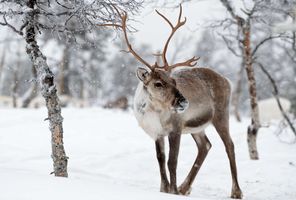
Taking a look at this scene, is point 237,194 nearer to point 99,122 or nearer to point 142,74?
point 142,74

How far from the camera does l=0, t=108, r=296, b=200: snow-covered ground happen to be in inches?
151

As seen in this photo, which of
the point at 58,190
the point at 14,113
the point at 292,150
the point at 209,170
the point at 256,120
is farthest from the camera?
the point at 14,113

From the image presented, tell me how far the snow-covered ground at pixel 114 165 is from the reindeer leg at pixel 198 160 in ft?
0.55

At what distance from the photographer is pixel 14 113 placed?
51.1 ft

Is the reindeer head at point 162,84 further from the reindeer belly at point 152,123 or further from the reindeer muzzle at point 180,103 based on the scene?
the reindeer belly at point 152,123

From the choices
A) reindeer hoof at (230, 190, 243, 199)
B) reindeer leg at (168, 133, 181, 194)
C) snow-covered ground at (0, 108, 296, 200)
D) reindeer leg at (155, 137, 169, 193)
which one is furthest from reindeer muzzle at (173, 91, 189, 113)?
reindeer hoof at (230, 190, 243, 199)

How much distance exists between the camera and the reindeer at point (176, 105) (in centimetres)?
557

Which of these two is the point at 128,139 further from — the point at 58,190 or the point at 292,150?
the point at 58,190

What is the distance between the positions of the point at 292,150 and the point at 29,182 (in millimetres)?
7314

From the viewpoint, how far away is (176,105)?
5.48 m

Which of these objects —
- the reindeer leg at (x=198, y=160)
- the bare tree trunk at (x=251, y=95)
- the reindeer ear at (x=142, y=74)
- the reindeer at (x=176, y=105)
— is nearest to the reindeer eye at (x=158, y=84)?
the reindeer at (x=176, y=105)

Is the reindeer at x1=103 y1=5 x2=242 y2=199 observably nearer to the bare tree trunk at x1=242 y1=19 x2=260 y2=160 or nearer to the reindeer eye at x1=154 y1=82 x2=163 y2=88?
the reindeer eye at x1=154 y1=82 x2=163 y2=88

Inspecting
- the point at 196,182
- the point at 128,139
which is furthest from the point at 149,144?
the point at 196,182

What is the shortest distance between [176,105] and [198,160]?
5.15 feet
